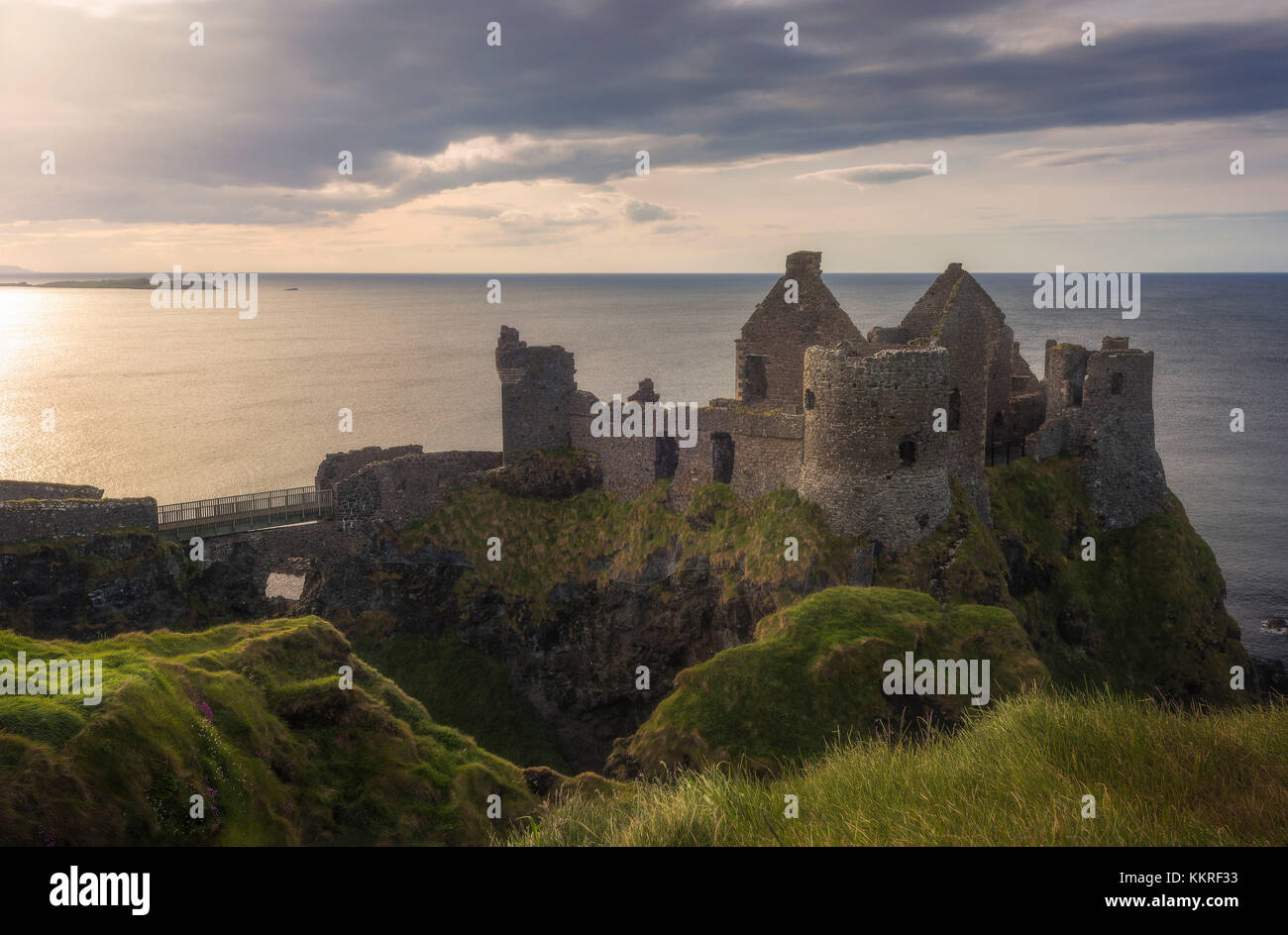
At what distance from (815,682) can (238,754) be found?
10.3 metres

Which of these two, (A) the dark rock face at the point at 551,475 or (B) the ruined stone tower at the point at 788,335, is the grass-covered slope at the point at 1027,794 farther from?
(A) the dark rock face at the point at 551,475

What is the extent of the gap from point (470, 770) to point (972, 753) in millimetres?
8508

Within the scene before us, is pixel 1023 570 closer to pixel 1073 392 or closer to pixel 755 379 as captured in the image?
pixel 1073 392

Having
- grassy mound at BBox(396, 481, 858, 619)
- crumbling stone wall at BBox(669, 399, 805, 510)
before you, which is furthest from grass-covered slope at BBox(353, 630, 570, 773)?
crumbling stone wall at BBox(669, 399, 805, 510)

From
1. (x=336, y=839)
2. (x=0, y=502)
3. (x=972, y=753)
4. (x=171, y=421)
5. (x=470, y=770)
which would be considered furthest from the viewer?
(x=171, y=421)

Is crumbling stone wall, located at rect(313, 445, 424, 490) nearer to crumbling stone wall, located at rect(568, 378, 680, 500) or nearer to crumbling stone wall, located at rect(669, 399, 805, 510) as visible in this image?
crumbling stone wall, located at rect(568, 378, 680, 500)

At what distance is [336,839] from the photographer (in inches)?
512

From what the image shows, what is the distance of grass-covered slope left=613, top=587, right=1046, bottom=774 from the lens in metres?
17.0

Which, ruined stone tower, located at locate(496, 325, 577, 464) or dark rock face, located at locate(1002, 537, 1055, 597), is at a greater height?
ruined stone tower, located at locate(496, 325, 577, 464)

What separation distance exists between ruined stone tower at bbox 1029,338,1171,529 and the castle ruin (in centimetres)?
5

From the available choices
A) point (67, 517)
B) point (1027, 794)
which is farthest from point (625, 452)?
point (1027, 794)

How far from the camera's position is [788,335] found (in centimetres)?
3478
